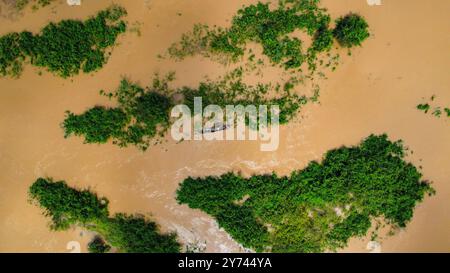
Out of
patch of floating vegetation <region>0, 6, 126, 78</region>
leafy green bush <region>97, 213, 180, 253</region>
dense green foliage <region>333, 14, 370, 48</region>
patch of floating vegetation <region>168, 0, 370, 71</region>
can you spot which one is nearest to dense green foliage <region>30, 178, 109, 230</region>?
leafy green bush <region>97, 213, 180, 253</region>

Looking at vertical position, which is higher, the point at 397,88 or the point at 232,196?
the point at 397,88

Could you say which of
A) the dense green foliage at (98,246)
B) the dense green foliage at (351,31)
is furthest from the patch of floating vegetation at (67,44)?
the dense green foliage at (351,31)

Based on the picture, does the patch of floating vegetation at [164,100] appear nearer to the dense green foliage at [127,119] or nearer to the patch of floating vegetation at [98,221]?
the dense green foliage at [127,119]

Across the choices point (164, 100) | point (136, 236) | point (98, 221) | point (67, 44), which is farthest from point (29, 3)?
point (136, 236)
